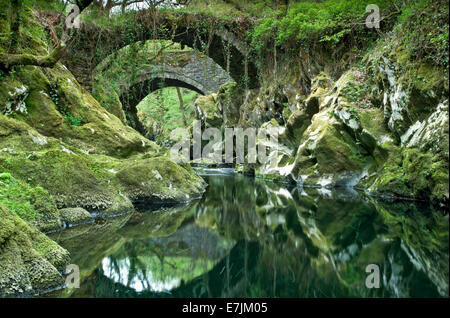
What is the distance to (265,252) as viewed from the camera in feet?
11.4

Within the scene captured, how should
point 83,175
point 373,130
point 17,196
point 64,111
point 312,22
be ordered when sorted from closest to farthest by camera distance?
point 17,196 < point 83,175 < point 373,130 < point 64,111 < point 312,22

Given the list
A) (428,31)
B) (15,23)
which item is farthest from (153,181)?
(428,31)

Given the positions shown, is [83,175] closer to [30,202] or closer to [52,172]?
[52,172]

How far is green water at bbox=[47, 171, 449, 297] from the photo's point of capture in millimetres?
2537

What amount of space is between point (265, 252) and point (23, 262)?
2131 mm

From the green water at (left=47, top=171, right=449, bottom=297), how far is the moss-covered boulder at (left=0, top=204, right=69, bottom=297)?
0.65 feet

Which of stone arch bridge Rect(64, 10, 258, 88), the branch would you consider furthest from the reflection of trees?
stone arch bridge Rect(64, 10, 258, 88)

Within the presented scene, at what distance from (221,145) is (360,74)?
12030 mm

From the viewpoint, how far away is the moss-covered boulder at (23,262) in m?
2.43

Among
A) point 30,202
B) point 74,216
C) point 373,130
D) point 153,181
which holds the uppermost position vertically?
point 373,130

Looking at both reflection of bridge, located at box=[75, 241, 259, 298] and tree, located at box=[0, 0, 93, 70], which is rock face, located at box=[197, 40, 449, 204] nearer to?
reflection of bridge, located at box=[75, 241, 259, 298]

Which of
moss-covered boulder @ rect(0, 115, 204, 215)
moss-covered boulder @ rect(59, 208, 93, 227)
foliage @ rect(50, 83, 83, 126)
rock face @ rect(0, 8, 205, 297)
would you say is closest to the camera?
rock face @ rect(0, 8, 205, 297)

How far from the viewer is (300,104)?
40.2 ft

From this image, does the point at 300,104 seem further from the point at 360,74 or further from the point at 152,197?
the point at 152,197
